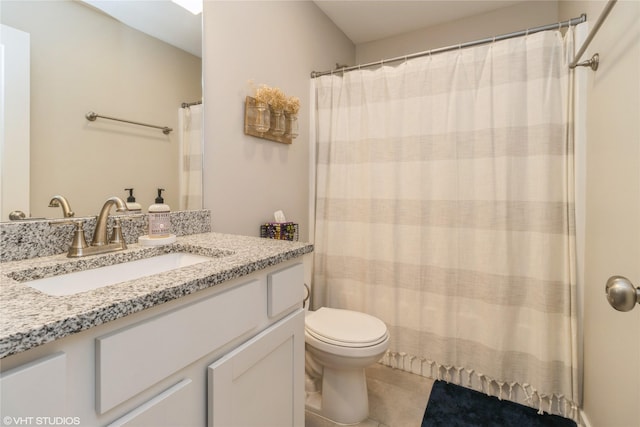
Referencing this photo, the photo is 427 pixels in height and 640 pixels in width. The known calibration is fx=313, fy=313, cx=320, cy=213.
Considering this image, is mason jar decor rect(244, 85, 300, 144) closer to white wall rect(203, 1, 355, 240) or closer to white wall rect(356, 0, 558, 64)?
white wall rect(203, 1, 355, 240)

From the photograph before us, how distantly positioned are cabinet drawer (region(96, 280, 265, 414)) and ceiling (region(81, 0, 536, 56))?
43.8 inches

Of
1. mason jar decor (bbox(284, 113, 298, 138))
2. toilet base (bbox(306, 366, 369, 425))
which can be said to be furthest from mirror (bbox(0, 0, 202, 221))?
toilet base (bbox(306, 366, 369, 425))

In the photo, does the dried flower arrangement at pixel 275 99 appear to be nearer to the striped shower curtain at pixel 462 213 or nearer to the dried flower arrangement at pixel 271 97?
the dried flower arrangement at pixel 271 97

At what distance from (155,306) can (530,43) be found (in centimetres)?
203

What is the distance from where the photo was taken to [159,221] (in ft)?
3.77

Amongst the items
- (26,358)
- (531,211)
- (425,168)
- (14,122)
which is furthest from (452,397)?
(14,122)

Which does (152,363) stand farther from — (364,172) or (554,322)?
(554,322)

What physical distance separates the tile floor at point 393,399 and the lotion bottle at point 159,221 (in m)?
1.16

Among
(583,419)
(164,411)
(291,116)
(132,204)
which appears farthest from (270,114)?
(583,419)

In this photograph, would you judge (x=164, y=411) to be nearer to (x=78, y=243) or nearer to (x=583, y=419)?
(x=78, y=243)

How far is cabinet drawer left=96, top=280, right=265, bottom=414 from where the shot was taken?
554 millimetres

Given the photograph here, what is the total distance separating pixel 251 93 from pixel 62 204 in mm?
1069

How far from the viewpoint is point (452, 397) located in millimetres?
1722

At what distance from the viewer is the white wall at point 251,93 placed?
1515 mm
